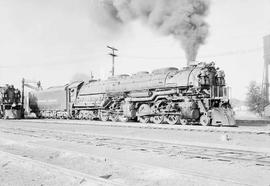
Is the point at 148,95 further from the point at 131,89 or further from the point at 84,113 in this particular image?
the point at 84,113

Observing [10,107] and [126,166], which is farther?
[10,107]

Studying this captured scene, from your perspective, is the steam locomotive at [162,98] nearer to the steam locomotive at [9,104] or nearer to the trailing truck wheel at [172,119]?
the trailing truck wheel at [172,119]

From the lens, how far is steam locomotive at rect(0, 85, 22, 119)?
3509cm

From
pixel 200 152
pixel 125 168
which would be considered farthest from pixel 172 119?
pixel 125 168

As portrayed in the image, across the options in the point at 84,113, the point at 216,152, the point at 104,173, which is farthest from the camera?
the point at 84,113

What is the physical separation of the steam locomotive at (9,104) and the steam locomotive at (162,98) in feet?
30.9

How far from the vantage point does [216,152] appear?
31.0 ft

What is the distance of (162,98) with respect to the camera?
21.0 metres

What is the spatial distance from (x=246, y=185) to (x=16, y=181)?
172 inches

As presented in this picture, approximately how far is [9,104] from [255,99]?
28.1m

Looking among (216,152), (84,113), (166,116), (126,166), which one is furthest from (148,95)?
(126,166)

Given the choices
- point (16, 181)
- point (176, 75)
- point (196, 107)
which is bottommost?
point (16, 181)

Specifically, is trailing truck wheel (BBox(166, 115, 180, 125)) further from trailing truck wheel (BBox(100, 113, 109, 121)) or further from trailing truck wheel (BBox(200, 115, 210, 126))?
trailing truck wheel (BBox(100, 113, 109, 121))

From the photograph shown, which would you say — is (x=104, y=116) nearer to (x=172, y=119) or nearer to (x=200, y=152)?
(x=172, y=119)
